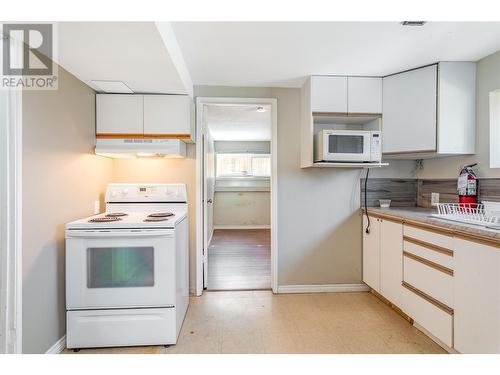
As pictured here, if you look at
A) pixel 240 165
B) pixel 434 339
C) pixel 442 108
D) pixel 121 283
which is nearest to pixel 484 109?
pixel 442 108

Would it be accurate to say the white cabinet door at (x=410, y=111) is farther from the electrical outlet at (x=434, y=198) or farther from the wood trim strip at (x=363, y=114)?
the electrical outlet at (x=434, y=198)

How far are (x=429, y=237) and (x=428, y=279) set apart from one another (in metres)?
0.30

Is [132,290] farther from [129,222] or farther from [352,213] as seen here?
[352,213]

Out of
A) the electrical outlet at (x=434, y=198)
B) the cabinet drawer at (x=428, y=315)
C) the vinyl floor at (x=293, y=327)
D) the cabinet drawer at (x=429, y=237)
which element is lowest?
the vinyl floor at (x=293, y=327)

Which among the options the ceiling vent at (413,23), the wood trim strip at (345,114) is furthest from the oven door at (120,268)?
the ceiling vent at (413,23)

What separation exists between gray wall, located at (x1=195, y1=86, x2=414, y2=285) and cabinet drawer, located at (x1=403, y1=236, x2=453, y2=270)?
0.78 metres

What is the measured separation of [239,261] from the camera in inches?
152

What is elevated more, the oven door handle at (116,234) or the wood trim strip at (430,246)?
the oven door handle at (116,234)

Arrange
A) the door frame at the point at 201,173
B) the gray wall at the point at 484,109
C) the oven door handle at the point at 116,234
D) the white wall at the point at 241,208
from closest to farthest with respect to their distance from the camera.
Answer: the oven door handle at the point at 116,234, the gray wall at the point at 484,109, the door frame at the point at 201,173, the white wall at the point at 241,208

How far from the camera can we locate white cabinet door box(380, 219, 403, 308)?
220 centimetres

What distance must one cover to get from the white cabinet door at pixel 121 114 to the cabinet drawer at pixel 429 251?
7.87 feet

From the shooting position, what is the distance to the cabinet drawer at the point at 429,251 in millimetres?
1703

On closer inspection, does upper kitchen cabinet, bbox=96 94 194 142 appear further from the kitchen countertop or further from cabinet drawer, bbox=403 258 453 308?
cabinet drawer, bbox=403 258 453 308

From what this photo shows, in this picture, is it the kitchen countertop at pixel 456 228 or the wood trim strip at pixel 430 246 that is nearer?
the kitchen countertop at pixel 456 228
